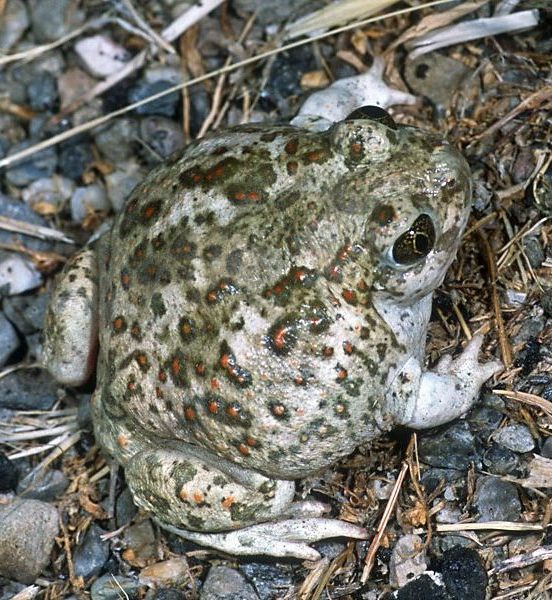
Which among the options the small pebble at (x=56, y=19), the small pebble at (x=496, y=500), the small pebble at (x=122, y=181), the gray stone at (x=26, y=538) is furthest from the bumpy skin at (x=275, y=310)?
the small pebble at (x=56, y=19)

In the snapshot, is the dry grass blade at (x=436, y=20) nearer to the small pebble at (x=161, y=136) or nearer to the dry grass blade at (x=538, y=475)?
the small pebble at (x=161, y=136)

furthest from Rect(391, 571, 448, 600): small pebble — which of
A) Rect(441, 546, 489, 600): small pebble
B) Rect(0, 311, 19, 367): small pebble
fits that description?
Rect(0, 311, 19, 367): small pebble

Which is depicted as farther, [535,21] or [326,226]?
[535,21]

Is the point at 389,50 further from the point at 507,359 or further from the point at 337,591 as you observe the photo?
the point at 337,591

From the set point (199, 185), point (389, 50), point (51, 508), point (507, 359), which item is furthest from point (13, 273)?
point (507, 359)

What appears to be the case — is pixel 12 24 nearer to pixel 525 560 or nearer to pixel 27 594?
pixel 27 594

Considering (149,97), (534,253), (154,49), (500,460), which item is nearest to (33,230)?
(149,97)
